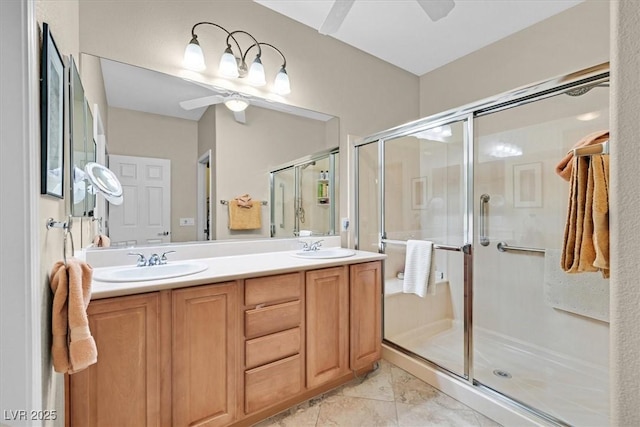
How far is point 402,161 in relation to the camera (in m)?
2.71

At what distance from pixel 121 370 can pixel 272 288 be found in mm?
728

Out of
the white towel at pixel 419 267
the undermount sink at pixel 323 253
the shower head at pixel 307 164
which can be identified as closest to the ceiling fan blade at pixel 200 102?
the shower head at pixel 307 164

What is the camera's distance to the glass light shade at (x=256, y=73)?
2.06 metres

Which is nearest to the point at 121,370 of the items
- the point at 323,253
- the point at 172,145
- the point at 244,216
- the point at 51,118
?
the point at 51,118

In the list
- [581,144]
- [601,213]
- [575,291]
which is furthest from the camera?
[575,291]

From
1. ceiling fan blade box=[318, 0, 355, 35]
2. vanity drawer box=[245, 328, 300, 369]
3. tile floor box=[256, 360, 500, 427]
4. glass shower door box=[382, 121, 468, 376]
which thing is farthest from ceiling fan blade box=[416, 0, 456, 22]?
tile floor box=[256, 360, 500, 427]

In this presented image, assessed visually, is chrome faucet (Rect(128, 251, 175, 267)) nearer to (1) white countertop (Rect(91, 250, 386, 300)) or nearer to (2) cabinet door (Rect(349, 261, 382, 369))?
(1) white countertop (Rect(91, 250, 386, 300))

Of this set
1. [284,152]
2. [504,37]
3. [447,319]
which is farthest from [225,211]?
[504,37]

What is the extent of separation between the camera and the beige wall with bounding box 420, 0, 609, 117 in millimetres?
1985

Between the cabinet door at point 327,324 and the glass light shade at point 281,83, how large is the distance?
4.64ft

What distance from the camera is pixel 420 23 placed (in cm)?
230

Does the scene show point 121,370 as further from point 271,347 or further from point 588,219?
point 588,219

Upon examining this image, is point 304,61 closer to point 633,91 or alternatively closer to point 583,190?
point 583,190

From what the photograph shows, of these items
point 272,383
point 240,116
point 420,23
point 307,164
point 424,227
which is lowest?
point 272,383
